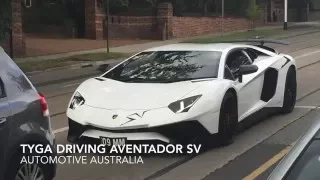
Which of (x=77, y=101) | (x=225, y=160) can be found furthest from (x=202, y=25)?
(x=225, y=160)

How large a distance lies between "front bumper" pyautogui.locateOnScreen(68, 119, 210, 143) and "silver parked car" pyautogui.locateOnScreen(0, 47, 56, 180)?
5.86 ft

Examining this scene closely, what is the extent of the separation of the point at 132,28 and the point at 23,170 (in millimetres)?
32343

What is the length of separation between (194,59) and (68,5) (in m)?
30.2

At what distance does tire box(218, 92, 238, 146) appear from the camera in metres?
7.77

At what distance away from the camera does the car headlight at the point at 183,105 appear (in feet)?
24.1

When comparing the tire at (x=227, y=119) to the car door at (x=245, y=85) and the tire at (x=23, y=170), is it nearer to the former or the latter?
the car door at (x=245, y=85)

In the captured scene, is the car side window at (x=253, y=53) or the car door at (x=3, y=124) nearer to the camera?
the car door at (x=3, y=124)

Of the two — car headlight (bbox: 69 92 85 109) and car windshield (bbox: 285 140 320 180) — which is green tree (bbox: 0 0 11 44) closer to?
car headlight (bbox: 69 92 85 109)

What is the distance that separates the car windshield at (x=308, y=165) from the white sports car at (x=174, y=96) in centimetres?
421

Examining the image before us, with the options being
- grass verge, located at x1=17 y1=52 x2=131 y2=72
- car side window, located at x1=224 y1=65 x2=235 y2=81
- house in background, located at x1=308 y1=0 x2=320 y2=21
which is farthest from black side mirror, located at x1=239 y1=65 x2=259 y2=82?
house in background, located at x1=308 y1=0 x2=320 y2=21

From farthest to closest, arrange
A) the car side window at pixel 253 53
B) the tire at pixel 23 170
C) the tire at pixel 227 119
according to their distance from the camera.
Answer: the car side window at pixel 253 53 < the tire at pixel 227 119 < the tire at pixel 23 170

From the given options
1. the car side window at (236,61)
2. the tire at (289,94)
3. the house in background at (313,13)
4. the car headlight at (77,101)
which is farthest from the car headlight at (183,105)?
the house in background at (313,13)

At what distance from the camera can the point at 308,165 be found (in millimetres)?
3008

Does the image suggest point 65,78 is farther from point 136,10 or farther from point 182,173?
point 136,10
